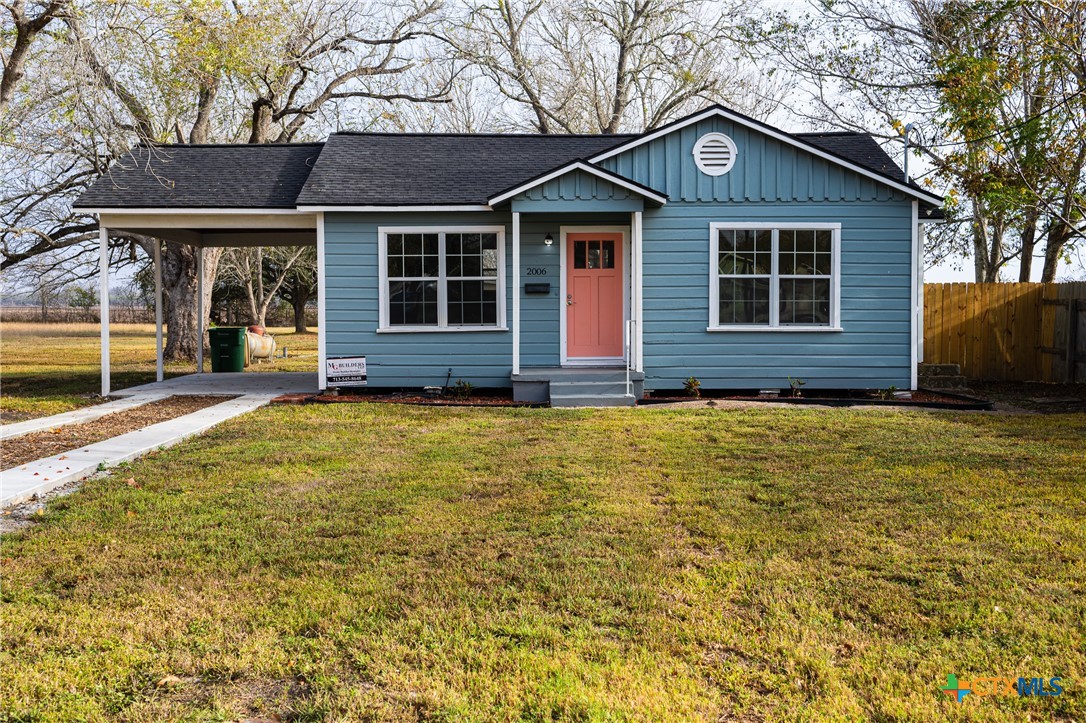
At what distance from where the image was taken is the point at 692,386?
477 inches

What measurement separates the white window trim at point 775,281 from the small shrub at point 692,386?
762 mm

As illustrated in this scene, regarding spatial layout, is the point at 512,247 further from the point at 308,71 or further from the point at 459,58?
the point at 459,58

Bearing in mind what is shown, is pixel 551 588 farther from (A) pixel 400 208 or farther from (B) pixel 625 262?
(B) pixel 625 262

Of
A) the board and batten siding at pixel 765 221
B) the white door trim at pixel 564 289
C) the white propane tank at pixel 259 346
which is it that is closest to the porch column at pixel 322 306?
the white door trim at pixel 564 289

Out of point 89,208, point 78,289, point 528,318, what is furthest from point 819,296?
point 78,289

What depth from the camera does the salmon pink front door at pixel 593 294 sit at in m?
12.7

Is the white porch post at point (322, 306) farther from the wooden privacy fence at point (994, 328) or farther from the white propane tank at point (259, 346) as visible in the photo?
the wooden privacy fence at point (994, 328)

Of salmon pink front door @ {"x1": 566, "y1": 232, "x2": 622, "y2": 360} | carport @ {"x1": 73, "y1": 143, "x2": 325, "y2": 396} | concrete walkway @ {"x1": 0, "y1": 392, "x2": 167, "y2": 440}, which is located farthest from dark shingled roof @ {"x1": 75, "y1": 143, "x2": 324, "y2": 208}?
salmon pink front door @ {"x1": 566, "y1": 232, "x2": 622, "y2": 360}

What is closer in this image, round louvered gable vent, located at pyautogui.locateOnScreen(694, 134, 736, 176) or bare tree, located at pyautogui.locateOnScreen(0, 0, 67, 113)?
bare tree, located at pyautogui.locateOnScreen(0, 0, 67, 113)

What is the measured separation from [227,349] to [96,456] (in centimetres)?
955

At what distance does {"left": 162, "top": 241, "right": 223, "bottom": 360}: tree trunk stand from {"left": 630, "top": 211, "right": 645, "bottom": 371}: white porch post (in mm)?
11565

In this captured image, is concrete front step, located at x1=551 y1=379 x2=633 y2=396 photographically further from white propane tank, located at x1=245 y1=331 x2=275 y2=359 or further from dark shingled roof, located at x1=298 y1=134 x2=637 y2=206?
white propane tank, located at x1=245 y1=331 x2=275 y2=359

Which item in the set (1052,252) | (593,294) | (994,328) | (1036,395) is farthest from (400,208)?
(1052,252)

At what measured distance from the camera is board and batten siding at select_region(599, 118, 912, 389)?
12.0 metres
